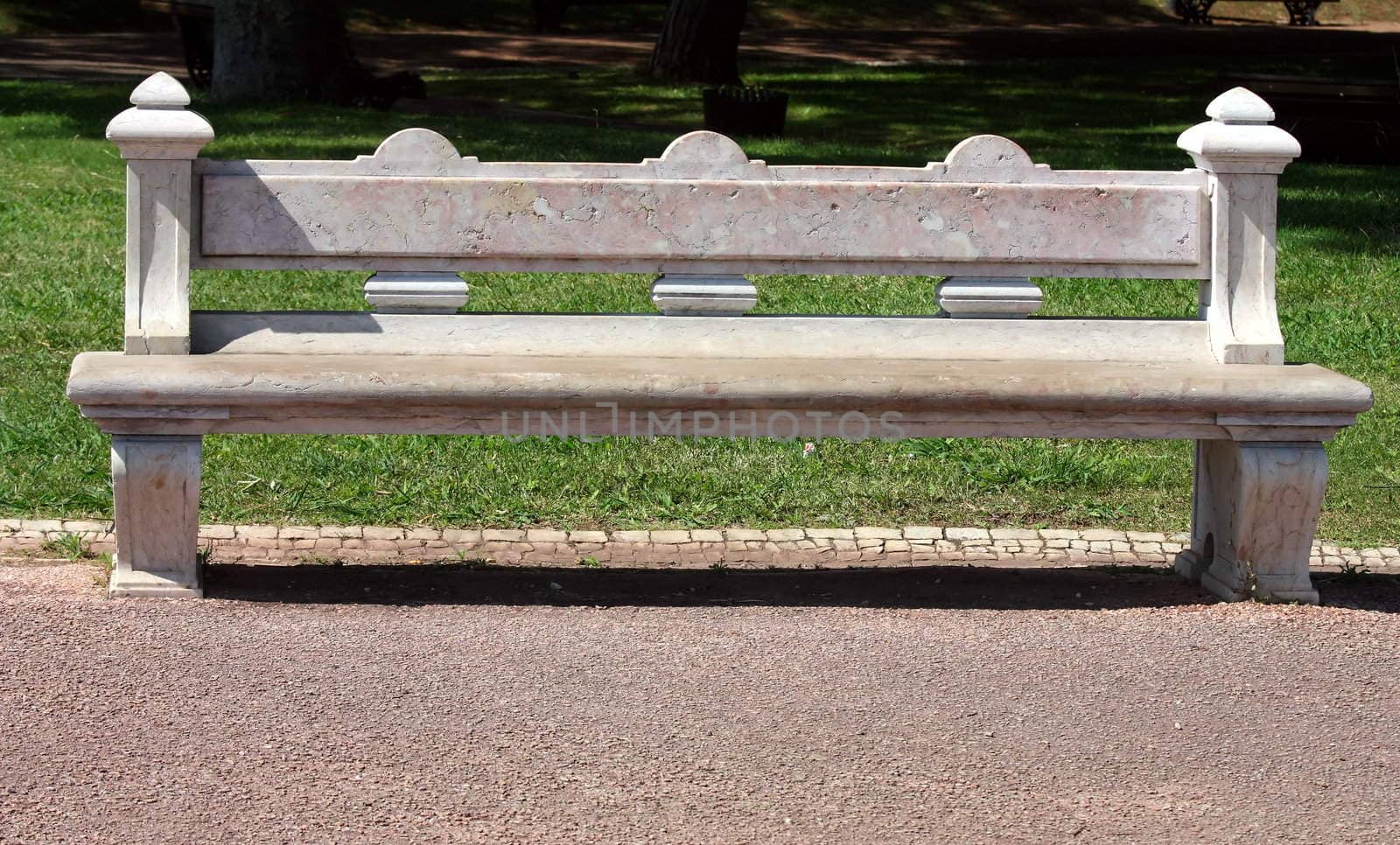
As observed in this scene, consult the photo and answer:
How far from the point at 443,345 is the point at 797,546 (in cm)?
140

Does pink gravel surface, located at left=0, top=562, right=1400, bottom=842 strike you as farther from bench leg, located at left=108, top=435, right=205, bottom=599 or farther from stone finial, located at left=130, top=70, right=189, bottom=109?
stone finial, located at left=130, top=70, right=189, bottom=109

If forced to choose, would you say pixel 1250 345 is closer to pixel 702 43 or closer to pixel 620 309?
pixel 620 309

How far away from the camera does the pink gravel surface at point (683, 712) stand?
3.33m

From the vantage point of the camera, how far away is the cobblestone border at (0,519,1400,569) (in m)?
5.26

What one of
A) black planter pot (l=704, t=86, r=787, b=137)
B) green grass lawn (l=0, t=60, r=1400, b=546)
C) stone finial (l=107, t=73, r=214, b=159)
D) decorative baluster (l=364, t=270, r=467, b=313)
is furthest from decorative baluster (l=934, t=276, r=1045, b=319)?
black planter pot (l=704, t=86, r=787, b=137)

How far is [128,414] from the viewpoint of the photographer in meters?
4.28

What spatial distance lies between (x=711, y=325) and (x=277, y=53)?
12.6 m

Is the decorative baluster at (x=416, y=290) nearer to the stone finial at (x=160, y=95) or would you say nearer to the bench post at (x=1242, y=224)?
the stone finial at (x=160, y=95)

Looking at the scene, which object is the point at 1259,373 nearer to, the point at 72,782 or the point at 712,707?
the point at 712,707

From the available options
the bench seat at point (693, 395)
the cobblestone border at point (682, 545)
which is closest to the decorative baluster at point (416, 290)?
the bench seat at point (693, 395)

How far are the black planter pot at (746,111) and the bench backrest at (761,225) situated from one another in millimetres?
10609

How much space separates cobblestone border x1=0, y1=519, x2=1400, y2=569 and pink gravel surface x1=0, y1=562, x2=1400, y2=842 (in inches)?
12.7

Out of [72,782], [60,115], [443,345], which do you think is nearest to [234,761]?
[72,782]

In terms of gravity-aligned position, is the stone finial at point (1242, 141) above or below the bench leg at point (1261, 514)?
→ above
